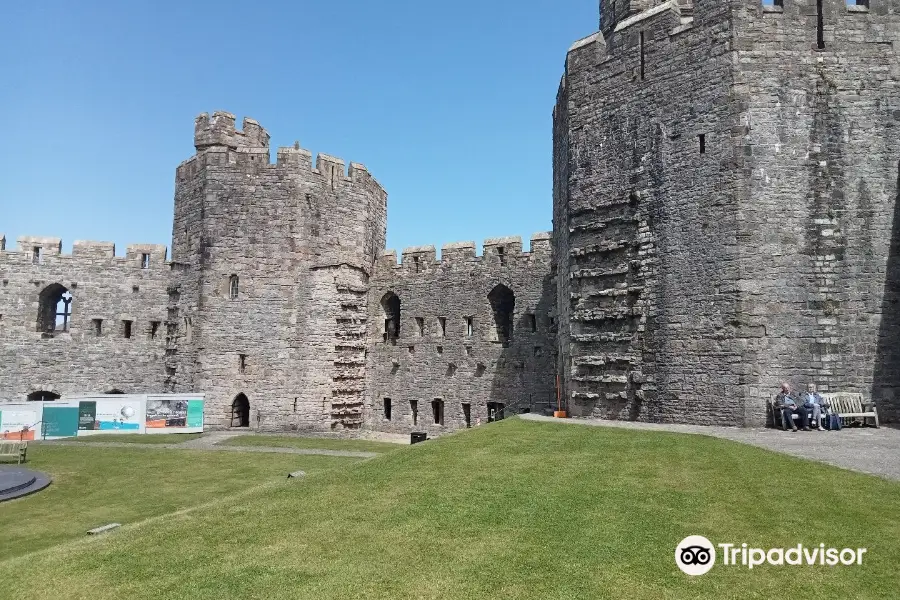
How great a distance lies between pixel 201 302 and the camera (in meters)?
23.2

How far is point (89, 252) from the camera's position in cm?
2514

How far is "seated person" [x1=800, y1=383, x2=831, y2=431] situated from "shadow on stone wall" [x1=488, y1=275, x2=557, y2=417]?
9180 mm

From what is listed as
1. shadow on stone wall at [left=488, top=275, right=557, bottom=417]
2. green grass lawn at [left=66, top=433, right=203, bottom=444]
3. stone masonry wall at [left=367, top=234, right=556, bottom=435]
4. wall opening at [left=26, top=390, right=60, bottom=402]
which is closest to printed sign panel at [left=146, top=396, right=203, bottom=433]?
green grass lawn at [left=66, top=433, right=203, bottom=444]

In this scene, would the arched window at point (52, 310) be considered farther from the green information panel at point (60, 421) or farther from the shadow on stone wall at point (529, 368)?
the shadow on stone wall at point (529, 368)

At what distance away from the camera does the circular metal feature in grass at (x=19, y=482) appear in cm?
1205

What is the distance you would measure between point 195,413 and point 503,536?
1855 cm

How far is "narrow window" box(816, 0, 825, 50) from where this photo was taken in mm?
13281

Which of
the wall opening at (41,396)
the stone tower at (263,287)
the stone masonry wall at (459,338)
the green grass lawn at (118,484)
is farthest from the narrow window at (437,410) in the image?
the wall opening at (41,396)

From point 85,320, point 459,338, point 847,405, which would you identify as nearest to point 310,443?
point 459,338

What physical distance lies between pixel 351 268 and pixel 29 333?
1319 centimetres

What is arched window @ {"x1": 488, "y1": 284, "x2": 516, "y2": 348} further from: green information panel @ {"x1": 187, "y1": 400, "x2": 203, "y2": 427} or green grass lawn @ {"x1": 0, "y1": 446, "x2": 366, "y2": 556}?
green information panel @ {"x1": 187, "y1": 400, "x2": 203, "y2": 427}

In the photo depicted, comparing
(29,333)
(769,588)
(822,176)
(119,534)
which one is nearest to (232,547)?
(119,534)

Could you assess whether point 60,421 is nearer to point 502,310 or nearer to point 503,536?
point 502,310

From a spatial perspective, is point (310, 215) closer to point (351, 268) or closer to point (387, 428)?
point (351, 268)
